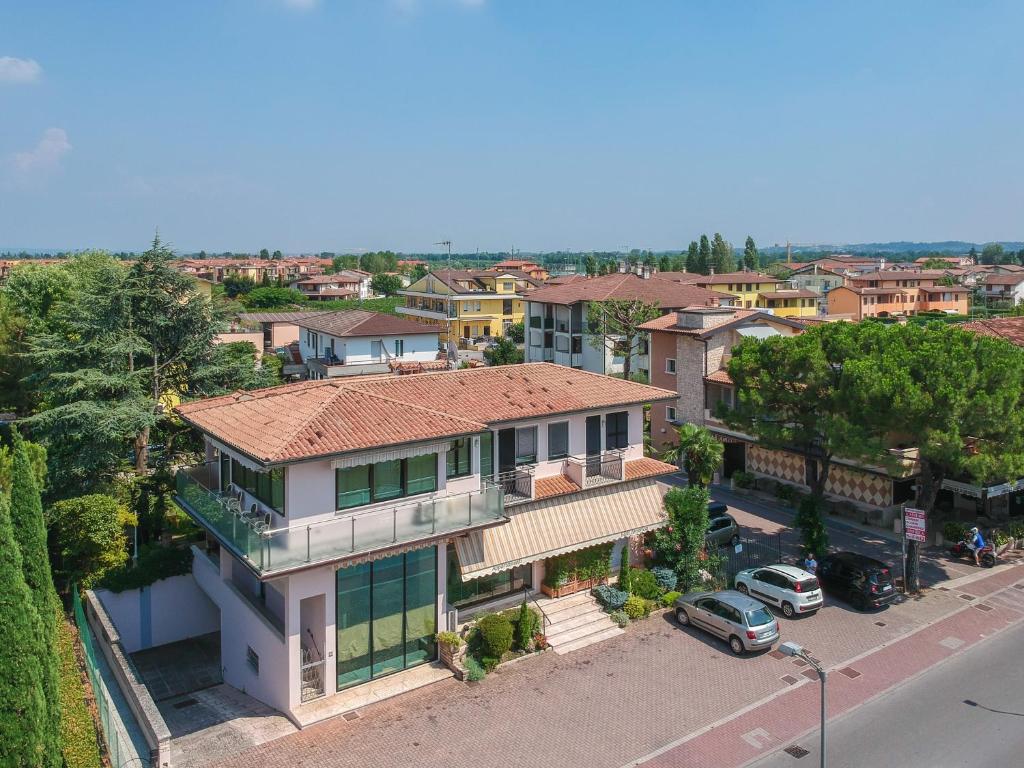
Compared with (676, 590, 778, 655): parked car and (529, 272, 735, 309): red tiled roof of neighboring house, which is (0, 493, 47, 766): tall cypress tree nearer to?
(676, 590, 778, 655): parked car

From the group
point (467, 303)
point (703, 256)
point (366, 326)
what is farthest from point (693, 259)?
point (366, 326)

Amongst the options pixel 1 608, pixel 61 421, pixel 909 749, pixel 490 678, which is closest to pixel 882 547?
pixel 909 749

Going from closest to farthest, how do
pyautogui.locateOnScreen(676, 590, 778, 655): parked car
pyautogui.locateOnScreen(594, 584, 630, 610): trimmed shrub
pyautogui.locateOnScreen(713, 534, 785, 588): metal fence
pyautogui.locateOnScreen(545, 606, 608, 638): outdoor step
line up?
1. pyautogui.locateOnScreen(676, 590, 778, 655): parked car
2. pyautogui.locateOnScreen(545, 606, 608, 638): outdoor step
3. pyautogui.locateOnScreen(594, 584, 630, 610): trimmed shrub
4. pyautogui.locateOnScreen(713, 534, 785, 588): metal fence

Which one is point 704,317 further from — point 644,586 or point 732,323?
point 644,586

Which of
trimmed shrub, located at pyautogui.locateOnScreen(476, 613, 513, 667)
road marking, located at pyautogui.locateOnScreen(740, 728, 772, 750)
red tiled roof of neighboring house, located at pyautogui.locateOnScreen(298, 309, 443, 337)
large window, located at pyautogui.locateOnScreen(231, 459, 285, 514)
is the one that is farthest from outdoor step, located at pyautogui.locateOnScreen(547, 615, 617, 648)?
red tiled roof of neighboring house, located at pyautogui.locateOnScreen(298, 309, 443, 337)

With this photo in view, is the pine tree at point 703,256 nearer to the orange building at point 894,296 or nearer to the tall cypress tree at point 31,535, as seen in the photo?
the orange building at point 894,296

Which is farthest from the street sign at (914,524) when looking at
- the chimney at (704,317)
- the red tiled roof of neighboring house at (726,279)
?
the red tiled roof of neighboring house at (726,279)

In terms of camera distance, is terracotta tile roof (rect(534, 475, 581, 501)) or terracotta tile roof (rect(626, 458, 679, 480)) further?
terracotta tile roof (rect(626, 458, 679, 480))

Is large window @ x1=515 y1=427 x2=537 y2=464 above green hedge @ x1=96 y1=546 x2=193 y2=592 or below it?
above
